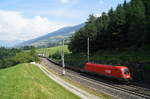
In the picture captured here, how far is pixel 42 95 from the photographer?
56.2 feet

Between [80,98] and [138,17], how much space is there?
39.3 metres

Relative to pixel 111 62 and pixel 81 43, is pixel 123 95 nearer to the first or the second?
pixel 111 62

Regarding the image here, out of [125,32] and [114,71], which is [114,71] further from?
[125,32]

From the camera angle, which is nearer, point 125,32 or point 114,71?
point 114,71

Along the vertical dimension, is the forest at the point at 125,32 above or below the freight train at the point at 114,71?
above

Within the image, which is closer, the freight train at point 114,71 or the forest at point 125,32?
the freight train at point 114,71

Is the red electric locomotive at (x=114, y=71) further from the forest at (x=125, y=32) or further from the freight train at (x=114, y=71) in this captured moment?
the forest at (x=125, y=32)

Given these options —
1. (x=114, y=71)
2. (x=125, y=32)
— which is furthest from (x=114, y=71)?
(x=125, y=32)

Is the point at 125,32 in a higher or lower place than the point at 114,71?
higher

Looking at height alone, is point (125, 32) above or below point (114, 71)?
above

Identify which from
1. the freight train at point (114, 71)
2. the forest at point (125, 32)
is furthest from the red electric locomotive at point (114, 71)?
the forest at point (125, 32)

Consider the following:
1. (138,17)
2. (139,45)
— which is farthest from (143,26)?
(139,45)

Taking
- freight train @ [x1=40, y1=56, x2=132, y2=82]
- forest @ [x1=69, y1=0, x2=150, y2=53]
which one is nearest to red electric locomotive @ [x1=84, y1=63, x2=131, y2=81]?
freight train @ [x1=40, y1=56, x2=132, y2=82]

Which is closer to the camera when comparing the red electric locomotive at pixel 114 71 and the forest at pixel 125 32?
the red electric locomotive at pixel 114 71
